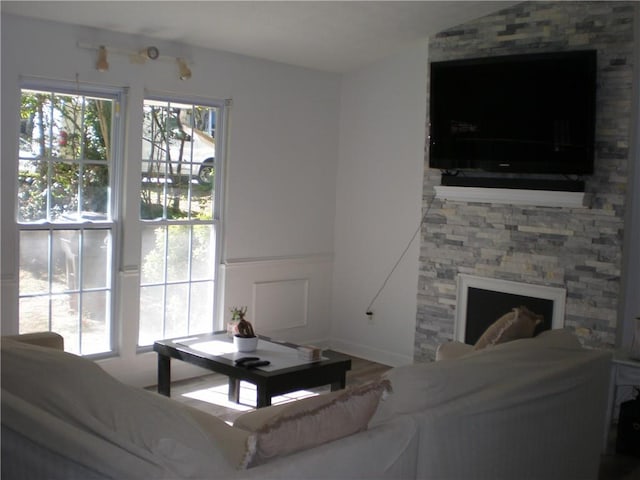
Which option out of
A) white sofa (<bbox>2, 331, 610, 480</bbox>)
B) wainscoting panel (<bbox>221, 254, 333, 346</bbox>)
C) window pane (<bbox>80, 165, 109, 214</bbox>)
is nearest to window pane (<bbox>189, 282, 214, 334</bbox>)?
wainscoting panel (<bbox>221, 254, 333, 346</bbox>)

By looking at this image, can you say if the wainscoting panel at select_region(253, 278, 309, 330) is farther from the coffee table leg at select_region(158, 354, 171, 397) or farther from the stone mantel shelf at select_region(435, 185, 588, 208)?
the stone mantel shelf at select_region(435, 185, 588, 208)

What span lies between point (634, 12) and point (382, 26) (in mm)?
1695

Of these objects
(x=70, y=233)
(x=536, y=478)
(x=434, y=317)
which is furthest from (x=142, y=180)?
(x=536, y=478)

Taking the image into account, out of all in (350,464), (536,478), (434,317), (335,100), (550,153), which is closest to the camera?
(350,464)

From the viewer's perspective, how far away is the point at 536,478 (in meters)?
3.14

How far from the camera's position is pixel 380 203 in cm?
632

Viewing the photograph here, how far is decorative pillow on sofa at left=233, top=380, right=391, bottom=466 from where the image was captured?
2.19 m

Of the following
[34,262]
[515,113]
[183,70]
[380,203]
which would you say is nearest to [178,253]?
[34,262]

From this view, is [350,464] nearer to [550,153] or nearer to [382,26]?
[550,153]

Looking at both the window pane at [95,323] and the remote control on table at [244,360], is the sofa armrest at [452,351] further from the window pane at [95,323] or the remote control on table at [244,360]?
the window pane at [95,323]

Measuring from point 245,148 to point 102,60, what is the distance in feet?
4.59

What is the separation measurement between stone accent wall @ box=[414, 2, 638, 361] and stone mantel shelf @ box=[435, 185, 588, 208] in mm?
73

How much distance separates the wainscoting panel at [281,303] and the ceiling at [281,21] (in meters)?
1.84

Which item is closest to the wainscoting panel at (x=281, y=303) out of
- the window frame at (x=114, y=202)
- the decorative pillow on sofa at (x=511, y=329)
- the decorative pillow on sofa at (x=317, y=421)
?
the window frame at (x=114, y=202)
